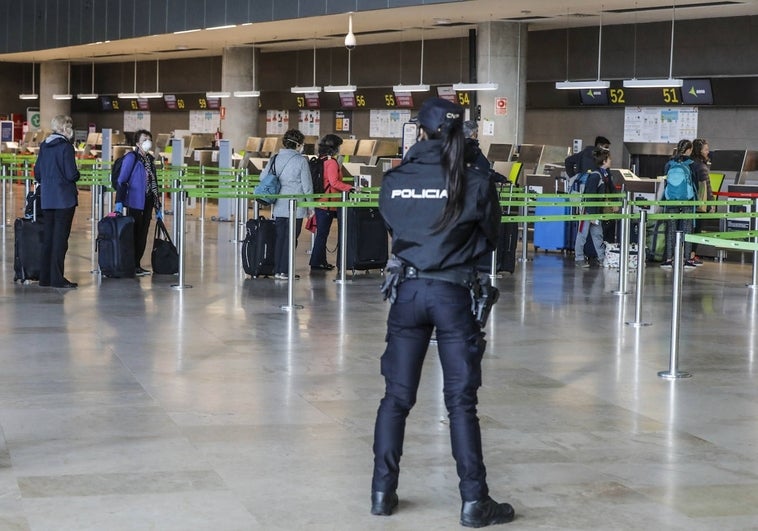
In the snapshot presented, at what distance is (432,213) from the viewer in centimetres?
433

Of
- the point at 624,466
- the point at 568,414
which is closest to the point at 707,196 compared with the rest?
the point at 568,414

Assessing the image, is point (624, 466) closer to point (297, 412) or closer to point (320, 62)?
point (297, 412)

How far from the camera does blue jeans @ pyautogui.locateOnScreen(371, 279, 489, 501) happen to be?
430 cm

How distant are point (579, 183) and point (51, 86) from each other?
2542 cm

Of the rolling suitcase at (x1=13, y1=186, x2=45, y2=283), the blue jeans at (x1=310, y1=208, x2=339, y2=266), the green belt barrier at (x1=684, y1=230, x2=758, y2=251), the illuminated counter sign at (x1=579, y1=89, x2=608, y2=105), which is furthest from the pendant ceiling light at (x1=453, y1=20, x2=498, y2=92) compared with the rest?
the green belt barrier at (x1=684, y1=230, x2=758, y2=251)

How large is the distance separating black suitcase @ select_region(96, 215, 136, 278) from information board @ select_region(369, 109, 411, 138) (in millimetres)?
15681

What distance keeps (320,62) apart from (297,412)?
78.2 ft

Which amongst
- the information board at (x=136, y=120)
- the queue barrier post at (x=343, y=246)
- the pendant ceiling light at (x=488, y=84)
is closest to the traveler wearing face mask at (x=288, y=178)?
the queue barrier post at (x=343, y=246)

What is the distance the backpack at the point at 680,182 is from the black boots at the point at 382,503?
9964 millimetres

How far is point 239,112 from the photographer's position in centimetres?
2811

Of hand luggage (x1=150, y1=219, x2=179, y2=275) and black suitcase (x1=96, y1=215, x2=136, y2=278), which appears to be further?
hand luggage (x1=150, y1=219, x2=179, y2=275)

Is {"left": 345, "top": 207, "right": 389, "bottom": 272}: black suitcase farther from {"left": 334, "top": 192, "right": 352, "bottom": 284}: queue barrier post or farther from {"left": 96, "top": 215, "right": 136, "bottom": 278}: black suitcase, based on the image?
{"left": 96, "top": 215, "right": 136, "bottom": 278}: black suitcase

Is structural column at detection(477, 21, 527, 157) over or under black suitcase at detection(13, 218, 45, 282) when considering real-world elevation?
over

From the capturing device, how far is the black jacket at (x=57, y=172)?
414 inches
